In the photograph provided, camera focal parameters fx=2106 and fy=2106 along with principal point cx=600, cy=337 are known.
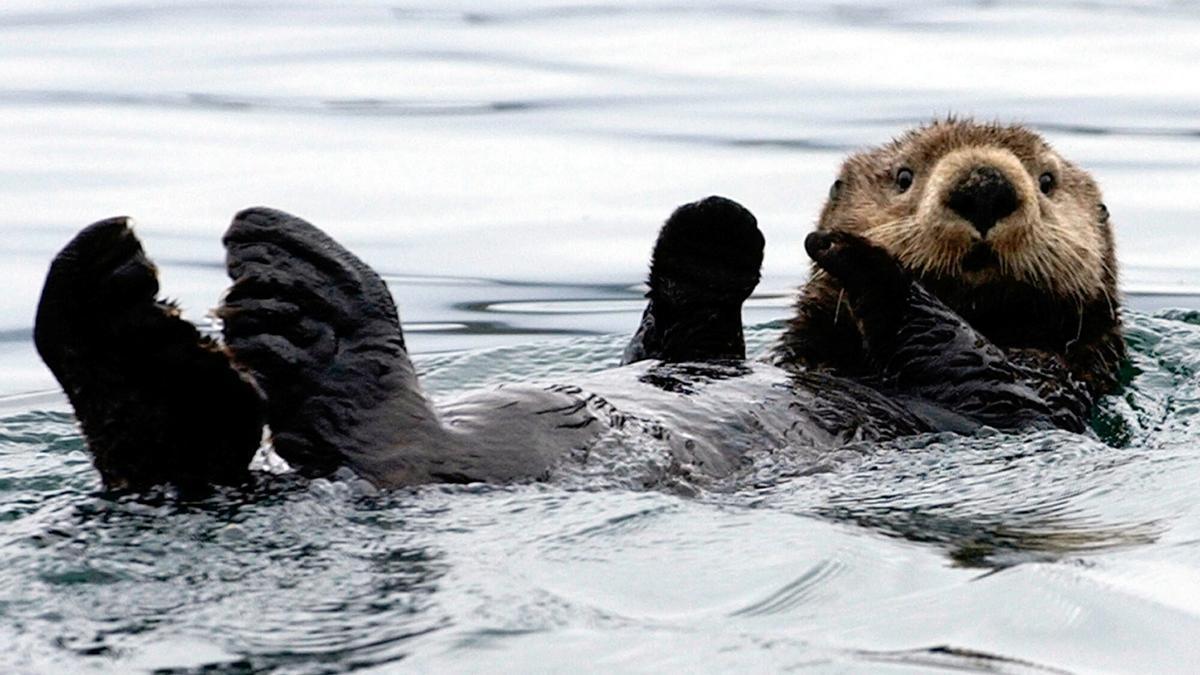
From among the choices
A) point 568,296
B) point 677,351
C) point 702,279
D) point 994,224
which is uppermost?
point 994,224

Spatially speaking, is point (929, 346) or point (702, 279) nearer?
point (929, 346)

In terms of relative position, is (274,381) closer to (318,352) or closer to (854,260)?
(318,352)

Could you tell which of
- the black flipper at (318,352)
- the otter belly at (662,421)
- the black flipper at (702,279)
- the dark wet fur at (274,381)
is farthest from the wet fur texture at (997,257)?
the black flipper at (318,352)

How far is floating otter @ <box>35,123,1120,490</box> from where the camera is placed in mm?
4066

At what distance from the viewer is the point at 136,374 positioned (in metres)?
4.05

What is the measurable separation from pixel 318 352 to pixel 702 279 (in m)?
1.75

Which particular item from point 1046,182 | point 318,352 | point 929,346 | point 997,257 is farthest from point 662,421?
point 1046,182

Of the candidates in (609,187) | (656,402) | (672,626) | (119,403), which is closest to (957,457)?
(656,402)

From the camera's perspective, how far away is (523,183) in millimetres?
10367

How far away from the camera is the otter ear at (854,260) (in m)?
5.47

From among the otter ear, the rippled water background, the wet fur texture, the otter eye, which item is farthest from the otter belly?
the otter eye

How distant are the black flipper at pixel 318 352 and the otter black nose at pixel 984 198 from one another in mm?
1912

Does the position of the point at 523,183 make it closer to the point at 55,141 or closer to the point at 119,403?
the point at 55,141

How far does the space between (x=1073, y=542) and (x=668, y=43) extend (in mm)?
10638
